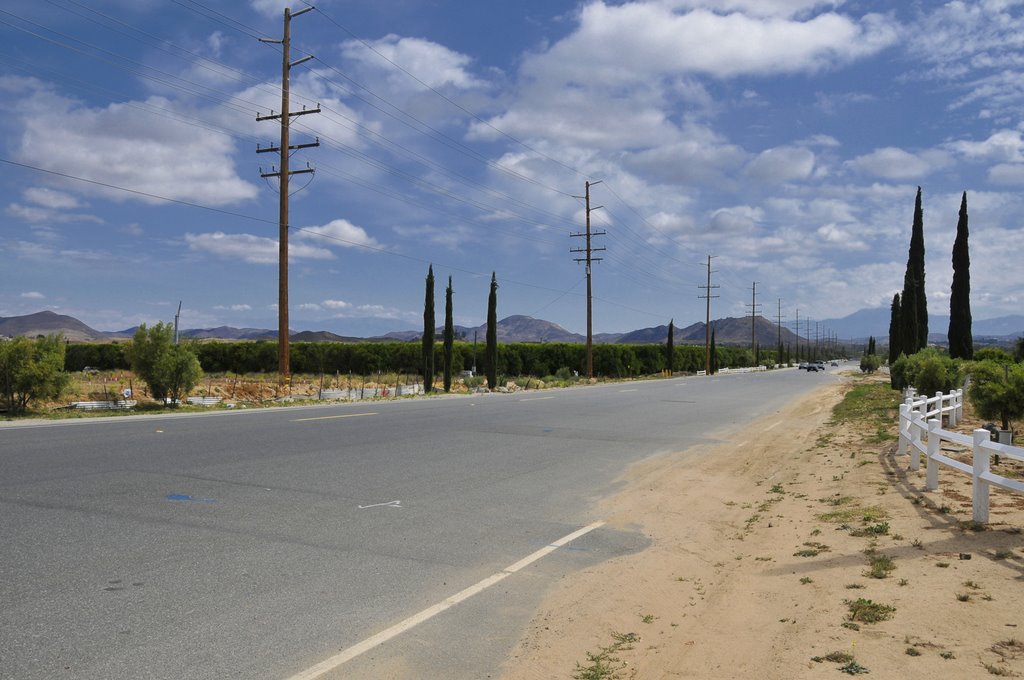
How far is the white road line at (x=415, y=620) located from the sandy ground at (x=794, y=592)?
0.59m

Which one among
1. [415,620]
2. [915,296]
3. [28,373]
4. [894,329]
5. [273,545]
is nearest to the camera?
[415,620]

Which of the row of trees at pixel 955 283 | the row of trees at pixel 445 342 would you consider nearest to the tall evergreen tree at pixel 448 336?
the row of trees at pixel 445 342

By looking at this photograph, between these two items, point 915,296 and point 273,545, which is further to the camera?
point 915,296

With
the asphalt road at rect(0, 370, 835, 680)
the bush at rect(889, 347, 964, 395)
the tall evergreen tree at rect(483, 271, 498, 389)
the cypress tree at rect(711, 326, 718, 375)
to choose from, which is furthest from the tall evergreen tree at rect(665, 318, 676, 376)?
the asphalt road at rect(0, 370, 835, 680)

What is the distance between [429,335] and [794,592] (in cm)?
3830

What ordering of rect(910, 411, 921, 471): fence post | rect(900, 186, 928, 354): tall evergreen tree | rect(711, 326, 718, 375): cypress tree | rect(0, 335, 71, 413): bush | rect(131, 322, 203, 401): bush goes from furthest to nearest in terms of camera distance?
rect(711, 326, 718, 375): cypress tree, rect(900, 186, 928, 354): tall evergreen tree, rect(131, 322, 203, 401): bush, rect(0, 335, 71, 413): bush, rect(910, 411, 921, 471): fence post

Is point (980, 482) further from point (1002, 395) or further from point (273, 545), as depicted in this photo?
point (1002, 395)

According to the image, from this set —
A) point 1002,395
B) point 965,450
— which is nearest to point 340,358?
point 1002,395

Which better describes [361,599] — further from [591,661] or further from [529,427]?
[529,427]

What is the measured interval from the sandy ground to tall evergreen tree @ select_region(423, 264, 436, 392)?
104 ft

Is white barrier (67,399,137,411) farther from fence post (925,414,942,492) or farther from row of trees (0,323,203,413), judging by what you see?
fence post (925,414,942,492)

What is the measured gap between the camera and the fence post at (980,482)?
24.3 feet

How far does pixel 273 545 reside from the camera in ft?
23.0

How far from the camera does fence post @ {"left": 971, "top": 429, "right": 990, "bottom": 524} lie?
7.42 m
